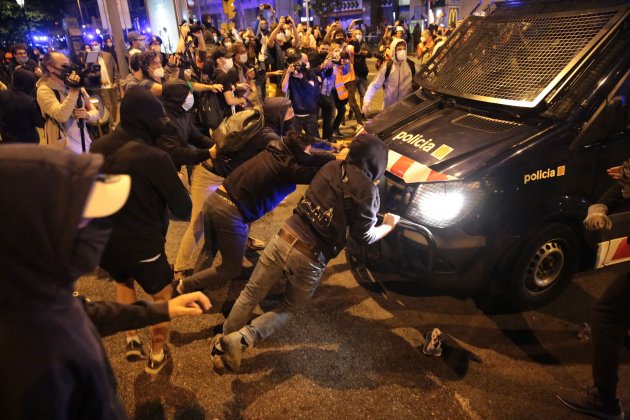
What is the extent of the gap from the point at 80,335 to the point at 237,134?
255 centimetres

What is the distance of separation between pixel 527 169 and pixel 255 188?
197cm

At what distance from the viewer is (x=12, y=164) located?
1177mm

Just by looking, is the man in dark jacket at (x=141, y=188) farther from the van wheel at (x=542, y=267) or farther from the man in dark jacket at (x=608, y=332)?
the man in dark jacket at (x=608, y=332)

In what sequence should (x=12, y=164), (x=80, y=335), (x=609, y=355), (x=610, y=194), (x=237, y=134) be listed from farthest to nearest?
(x=237, y=134) < (x=610, y=194) < (x=609, y=355) < (x=80, y=335) < (x=12, y=164)

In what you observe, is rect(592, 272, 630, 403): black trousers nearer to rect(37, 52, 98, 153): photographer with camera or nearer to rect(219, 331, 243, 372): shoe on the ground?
rect(219, 331, 243, 372): shoe on the ground

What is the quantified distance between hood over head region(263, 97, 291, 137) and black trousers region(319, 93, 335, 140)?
4.70m

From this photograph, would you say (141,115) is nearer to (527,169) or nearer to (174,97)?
(174,97)

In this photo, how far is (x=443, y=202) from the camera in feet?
11.0

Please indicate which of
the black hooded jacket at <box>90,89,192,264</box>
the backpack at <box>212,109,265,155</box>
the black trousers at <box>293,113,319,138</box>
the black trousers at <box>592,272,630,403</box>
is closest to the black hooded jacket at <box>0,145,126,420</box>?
the black hooded jacket at <box>90,89,192,264</box>

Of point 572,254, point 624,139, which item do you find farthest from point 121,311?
point 624,139

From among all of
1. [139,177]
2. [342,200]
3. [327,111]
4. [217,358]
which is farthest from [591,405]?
[327,111]

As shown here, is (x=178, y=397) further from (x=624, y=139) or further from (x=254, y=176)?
(x=624, y=139)

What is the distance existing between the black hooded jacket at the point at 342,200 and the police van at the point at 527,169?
593 millimetres

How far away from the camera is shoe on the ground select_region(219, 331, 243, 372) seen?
3004mm
